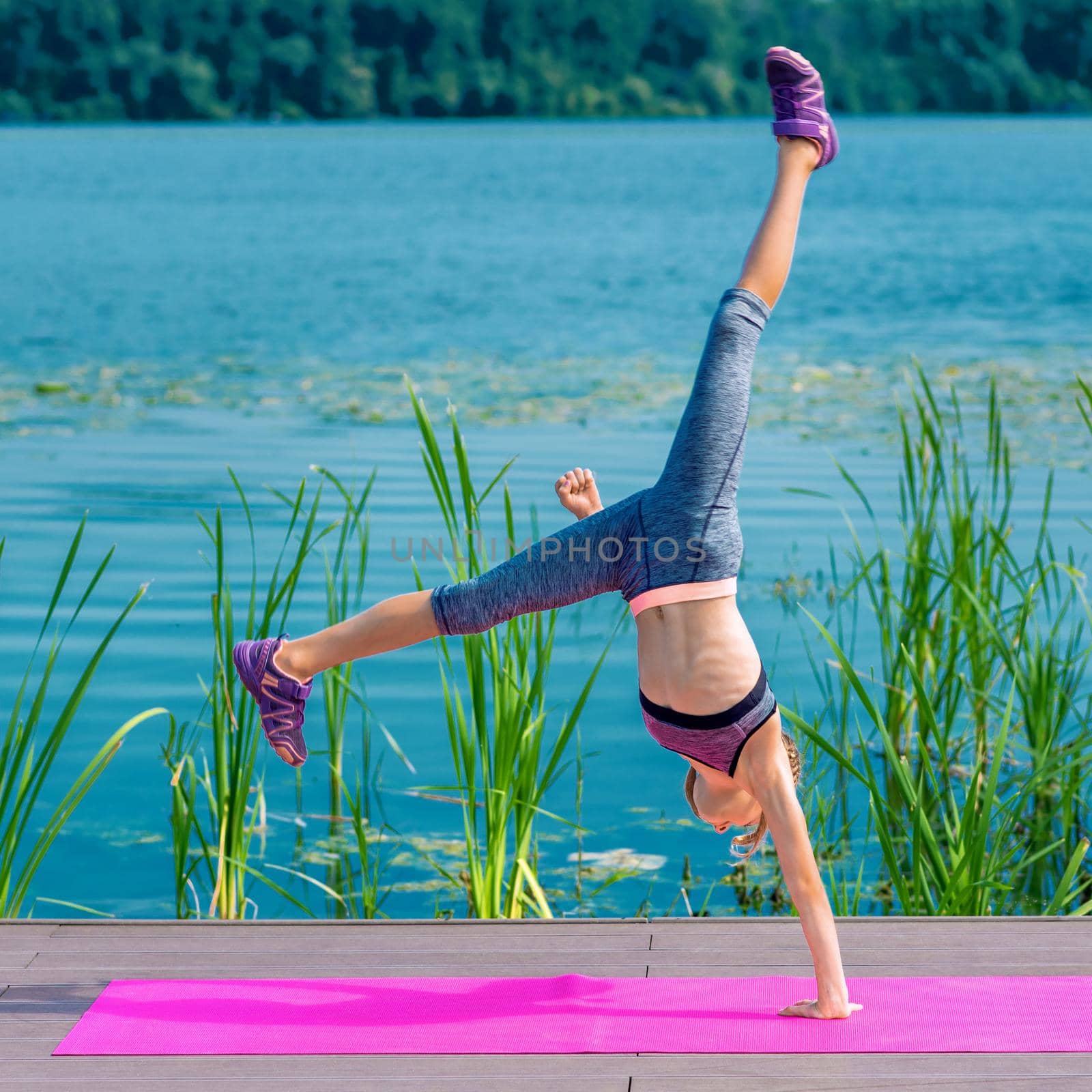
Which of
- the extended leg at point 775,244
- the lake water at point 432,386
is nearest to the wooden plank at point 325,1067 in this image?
the extended leg at point 775,244

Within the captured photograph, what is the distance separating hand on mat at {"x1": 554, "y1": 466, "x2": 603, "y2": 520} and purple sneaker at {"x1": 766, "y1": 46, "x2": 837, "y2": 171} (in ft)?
2.42

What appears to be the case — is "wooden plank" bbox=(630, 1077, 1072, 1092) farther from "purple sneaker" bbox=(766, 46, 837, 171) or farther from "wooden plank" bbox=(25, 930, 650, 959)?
"purple sneaker" bbox=(766, 46, 837, 171)

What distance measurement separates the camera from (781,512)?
8523 millimetres

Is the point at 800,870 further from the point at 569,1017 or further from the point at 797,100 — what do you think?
the point at 797,100

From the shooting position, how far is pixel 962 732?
5.42m

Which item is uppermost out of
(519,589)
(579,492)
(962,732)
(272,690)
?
(579,492)

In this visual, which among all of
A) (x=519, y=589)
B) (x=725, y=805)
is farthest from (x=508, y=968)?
(x=519, y=589)

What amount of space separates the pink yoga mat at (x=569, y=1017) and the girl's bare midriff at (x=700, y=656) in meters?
0.56

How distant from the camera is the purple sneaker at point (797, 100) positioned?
2.96 metres

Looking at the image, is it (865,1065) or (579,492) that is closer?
(865,1065)

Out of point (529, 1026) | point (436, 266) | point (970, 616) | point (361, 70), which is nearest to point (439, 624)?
point (529, 1026)

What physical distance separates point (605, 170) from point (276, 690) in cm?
4403

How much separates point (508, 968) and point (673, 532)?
927 mm

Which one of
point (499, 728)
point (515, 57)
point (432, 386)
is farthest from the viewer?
point (515, 57)
